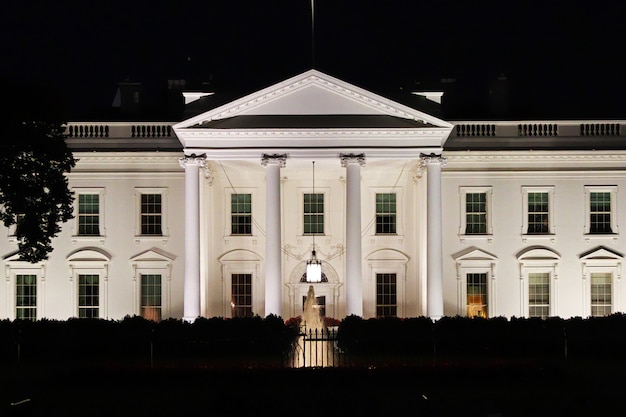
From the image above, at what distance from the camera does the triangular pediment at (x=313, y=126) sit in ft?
98.8

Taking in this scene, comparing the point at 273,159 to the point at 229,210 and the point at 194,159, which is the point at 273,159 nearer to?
the point at 194,159

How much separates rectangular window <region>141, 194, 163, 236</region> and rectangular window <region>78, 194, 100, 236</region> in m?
1.86

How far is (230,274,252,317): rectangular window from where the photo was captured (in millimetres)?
35219

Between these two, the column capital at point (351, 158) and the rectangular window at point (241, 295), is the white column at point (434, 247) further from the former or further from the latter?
the rectangular window at point (241, 295)

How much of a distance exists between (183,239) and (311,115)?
8258 millimetres

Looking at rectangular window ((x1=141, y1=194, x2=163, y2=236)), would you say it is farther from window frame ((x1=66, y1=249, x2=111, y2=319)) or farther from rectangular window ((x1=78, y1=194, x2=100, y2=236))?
window frame ((x1=66, y1=249, x2=111, y2=319))

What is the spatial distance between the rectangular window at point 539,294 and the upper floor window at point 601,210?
2704mm

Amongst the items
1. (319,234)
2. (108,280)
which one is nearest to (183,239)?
(108,280)

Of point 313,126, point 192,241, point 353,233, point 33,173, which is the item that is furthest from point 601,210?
point 33,173

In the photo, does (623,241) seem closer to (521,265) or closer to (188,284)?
(521,265)

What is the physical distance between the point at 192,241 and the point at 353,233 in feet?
19.7

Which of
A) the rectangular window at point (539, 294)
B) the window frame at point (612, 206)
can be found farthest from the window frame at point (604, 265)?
the rectangular window at point (539, 294)

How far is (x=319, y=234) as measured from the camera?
35.7 m

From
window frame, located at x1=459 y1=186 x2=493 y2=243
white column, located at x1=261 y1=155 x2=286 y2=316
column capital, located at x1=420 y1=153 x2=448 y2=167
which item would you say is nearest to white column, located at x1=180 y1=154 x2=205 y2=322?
white column, located at x1=261 y1=155 x2=286 y2=316
